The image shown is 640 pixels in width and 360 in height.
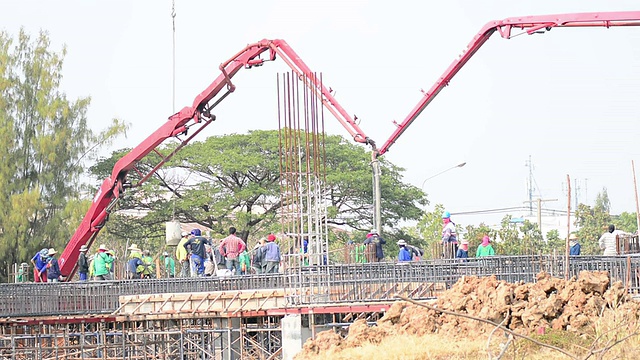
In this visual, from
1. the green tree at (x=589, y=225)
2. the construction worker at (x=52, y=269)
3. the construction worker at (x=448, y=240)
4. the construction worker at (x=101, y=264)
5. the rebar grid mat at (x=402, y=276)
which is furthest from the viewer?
the green tree at (x=589, y=225)

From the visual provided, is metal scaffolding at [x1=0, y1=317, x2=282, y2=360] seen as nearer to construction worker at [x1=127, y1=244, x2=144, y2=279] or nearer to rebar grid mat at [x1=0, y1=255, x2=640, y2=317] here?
rebar grid mat at [x1=0, y1=255, x2=640, y2=317]

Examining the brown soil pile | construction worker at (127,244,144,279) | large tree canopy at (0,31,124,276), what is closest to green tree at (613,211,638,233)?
large tree canopy at (0,31,124,276)

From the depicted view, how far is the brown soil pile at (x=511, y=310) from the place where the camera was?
57.2 feet

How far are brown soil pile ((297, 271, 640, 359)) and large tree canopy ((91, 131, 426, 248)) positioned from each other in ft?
106

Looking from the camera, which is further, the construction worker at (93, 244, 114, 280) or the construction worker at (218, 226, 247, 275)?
the construction worker at (93, 244, 114, 280)

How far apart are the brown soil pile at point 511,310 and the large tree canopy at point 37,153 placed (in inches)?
1093

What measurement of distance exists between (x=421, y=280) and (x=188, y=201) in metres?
29.8

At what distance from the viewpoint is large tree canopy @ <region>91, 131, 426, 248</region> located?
51.8 m

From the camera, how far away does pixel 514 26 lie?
1161 inches

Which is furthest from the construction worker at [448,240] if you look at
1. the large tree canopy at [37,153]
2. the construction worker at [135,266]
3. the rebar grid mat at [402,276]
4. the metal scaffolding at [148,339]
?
the large tree canopy at [37,153]

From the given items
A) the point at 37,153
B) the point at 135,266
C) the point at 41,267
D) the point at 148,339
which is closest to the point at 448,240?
the point at 148,339

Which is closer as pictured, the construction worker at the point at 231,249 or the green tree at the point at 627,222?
the construction worker at the point at 231,249

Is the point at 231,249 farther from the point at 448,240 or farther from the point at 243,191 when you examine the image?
the point at 243,191

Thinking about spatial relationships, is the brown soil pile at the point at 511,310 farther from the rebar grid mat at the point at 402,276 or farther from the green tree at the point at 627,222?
the green tree at the point at 627,222
